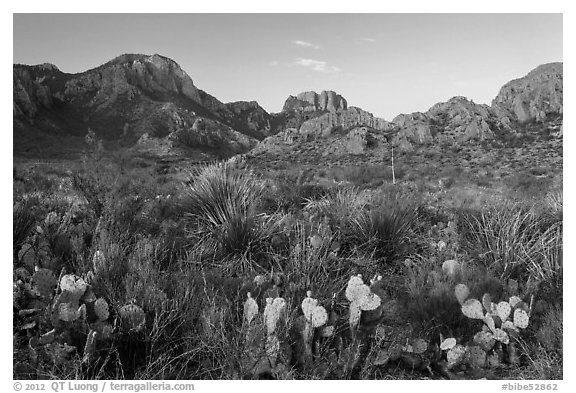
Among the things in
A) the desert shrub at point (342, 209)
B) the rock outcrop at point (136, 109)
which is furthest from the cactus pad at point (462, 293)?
the rock outcrop at point (136, 109)

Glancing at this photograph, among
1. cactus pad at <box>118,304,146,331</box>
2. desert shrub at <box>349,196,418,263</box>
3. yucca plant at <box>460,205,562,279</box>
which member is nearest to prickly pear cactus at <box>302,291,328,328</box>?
cactus pad at <box>118,304,146,331</box>

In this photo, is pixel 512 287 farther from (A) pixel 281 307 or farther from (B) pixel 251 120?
(B) pixel 251 120

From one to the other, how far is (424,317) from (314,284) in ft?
2.88

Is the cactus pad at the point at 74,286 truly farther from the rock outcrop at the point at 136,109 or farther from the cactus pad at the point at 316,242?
the rock outcrop at the point at 136,109

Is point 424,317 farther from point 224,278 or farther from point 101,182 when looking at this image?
point 101,182

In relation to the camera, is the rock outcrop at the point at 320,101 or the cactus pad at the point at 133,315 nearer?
the cactus pad at the point at 133,315

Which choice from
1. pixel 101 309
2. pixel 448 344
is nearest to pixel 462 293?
pixel 448 344

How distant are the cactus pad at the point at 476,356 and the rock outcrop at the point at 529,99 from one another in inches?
1894

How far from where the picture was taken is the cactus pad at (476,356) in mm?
2631

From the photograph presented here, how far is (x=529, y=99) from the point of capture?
61.9 m

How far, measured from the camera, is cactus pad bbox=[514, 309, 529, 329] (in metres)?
2.70

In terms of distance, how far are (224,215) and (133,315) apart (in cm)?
228

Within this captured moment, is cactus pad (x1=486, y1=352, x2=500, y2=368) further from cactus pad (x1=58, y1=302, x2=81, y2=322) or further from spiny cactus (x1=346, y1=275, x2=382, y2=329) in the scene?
cactus pad (x1=58, y1=302, x2=81, y2=322)

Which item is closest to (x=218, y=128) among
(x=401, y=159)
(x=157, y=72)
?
(x=157, y=72)
